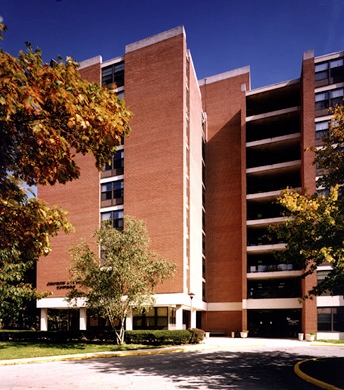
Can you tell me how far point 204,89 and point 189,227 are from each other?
74.7 feet

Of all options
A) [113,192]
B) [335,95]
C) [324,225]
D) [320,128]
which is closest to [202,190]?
[113,192]

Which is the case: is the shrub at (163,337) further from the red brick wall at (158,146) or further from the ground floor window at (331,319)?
the ground floor window at (331,319)

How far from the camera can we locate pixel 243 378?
12.5 meters

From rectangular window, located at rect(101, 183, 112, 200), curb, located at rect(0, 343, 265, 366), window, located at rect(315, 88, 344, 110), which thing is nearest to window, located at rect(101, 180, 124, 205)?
rectangular window, located at rect(101, 183, 112, 200)

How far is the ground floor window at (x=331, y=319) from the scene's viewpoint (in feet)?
116

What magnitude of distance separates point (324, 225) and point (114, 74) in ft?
112

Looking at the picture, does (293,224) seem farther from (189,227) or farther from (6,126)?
(189,227)

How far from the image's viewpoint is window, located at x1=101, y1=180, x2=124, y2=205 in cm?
3889

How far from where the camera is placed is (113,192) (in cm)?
3934

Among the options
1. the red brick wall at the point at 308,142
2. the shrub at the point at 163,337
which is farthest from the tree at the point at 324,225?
the red brick wall at the point at 308,142

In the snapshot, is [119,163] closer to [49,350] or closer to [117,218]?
[117,218]

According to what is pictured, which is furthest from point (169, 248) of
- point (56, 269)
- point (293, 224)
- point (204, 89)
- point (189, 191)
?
point (204, 89)

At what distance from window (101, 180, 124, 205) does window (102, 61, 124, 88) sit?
10.6 m

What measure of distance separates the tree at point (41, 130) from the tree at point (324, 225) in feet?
28.4
